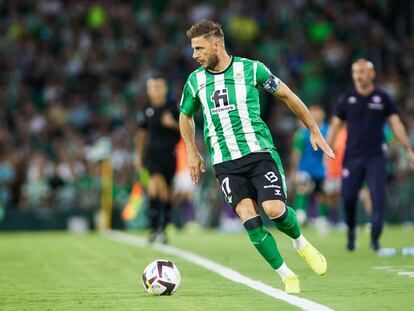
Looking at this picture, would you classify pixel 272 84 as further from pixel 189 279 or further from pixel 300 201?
pixel 300 201

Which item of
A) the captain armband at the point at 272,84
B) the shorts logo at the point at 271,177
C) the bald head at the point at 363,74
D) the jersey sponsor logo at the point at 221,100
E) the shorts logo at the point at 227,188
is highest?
the bald head at the point at 363,74

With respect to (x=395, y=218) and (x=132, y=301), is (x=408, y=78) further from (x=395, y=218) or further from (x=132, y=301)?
(x=132, y=301)

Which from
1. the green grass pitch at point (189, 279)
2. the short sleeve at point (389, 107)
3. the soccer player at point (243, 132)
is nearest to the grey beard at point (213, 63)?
the soccer player at point (243, 132)

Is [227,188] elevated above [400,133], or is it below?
below

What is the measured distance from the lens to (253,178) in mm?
8891

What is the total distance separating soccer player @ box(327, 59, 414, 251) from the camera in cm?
1341

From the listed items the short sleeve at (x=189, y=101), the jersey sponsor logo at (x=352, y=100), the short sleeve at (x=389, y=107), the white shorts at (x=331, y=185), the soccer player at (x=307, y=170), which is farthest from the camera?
the white shorts at (x=331, y=185)

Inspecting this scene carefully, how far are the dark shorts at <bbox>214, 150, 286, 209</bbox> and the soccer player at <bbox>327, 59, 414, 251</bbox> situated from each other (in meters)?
4.62

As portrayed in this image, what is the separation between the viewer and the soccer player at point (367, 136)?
44.0 feet

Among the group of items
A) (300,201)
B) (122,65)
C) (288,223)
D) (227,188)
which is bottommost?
(300,201)

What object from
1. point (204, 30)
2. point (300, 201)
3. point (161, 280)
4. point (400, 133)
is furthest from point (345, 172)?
point (300, 201)

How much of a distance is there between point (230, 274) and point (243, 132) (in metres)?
2.20

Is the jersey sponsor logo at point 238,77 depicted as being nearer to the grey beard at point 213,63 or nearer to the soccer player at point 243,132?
the soccer player at point 243,132

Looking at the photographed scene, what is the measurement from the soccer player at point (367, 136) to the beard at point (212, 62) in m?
4.73
